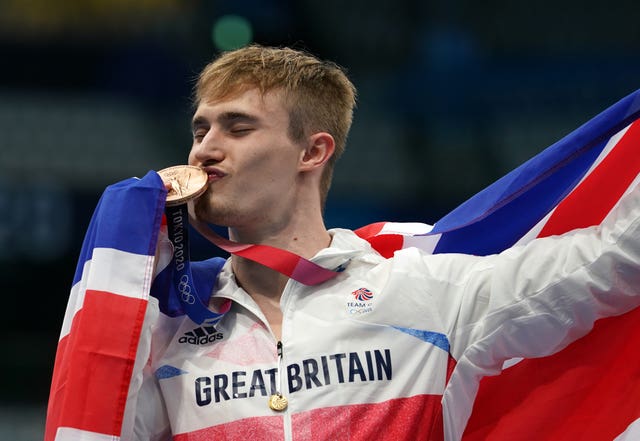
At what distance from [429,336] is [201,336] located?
60 centimetres

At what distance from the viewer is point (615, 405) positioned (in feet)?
8.20

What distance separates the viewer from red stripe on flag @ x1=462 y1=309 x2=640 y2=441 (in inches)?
97.8

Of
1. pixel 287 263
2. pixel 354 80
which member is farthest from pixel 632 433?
pixel 354 80

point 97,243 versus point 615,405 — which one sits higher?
point 97,243

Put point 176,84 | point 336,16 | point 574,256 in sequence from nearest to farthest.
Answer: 1. point 574,256
2. point 176,84
3. point 336,16

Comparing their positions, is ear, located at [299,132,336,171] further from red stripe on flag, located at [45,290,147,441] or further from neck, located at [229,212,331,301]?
red stripe on flag, located at [45,290,147,441]

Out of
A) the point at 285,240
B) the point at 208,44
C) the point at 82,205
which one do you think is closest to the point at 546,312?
the point at 285,240

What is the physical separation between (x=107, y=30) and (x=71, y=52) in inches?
12.8

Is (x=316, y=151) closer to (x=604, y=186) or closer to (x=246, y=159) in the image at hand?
(x=246, y=159)

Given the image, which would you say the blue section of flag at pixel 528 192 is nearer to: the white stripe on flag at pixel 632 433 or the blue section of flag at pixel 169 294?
the white stripe on flag at pixel 632 433

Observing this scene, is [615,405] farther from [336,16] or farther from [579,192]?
[336,16]

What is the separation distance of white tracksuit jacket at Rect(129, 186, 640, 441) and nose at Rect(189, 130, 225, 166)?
376 mm

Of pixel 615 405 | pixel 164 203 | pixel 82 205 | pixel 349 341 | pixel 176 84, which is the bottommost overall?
pixel 615 405

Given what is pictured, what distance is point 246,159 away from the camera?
2.67 metres
